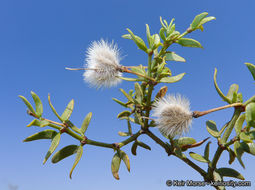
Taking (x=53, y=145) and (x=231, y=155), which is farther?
(x=231, y=155)

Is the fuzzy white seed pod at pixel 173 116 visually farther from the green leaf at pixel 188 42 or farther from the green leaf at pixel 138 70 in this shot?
the green leaf at pixel 188 42

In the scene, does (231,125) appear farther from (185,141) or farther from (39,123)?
(39,123)

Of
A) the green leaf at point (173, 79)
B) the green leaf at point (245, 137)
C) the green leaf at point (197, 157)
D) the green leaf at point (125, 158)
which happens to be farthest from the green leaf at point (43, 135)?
the green leaf at point (245, 137)

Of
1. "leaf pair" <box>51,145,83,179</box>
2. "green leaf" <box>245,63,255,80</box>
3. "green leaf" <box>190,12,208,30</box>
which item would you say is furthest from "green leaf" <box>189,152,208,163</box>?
"green leaf" <box>190,12,208,30</box>

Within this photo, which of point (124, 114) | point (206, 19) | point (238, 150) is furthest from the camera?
point (124, 114)

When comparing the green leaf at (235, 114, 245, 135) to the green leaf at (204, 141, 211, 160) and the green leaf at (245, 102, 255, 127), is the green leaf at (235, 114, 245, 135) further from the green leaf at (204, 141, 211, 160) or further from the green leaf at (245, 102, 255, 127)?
the green leaf at (204, 141, 211, 160)

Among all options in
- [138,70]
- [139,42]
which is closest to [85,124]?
[138,70]
